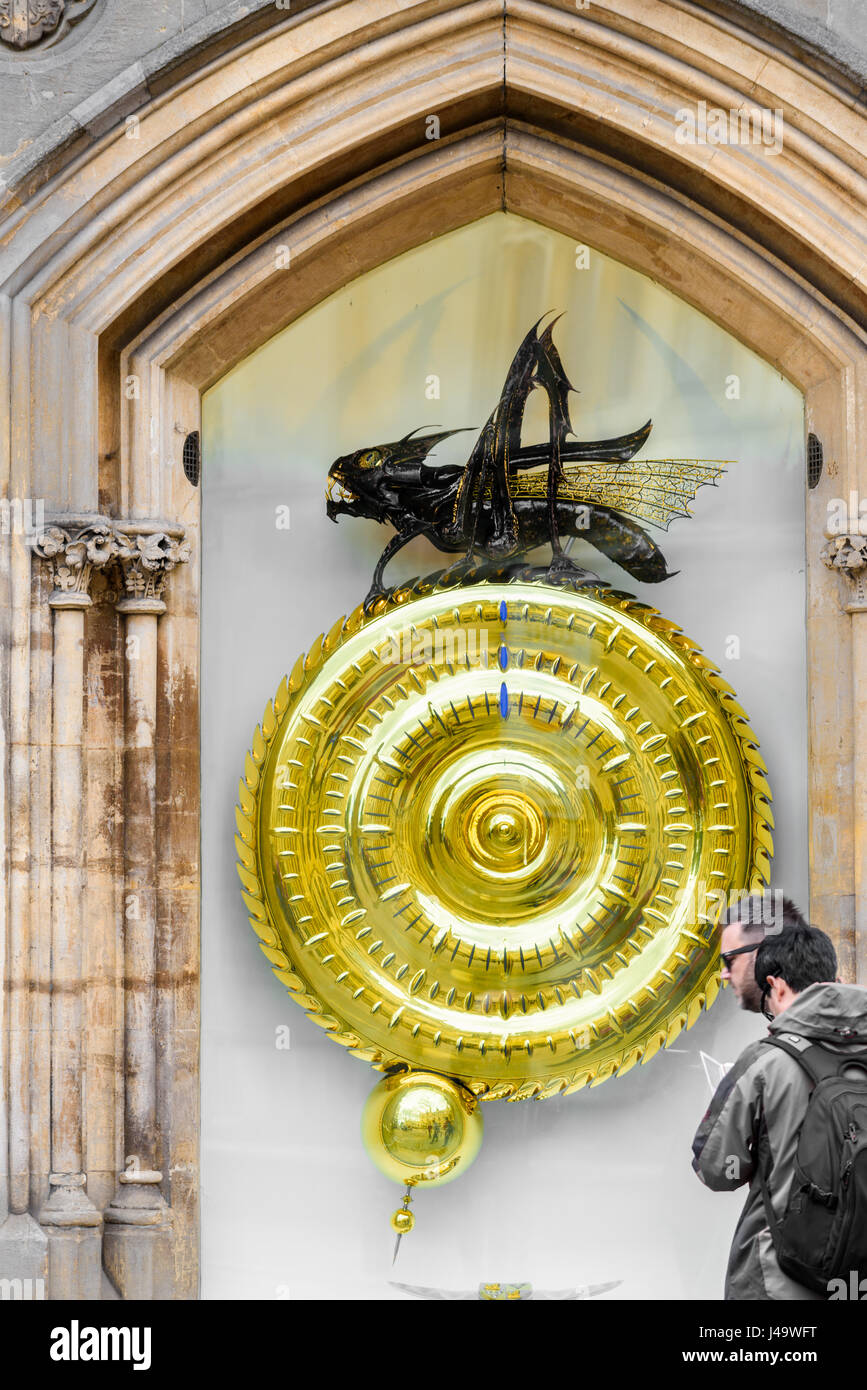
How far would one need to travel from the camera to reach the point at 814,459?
4.94 metres

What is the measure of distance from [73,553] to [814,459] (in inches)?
89.0

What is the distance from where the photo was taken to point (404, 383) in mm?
5070

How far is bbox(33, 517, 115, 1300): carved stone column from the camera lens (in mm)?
4434

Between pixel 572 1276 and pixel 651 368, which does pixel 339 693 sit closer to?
pixel 651 368

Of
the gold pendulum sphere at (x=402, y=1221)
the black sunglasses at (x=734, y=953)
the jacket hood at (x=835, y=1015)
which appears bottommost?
the gold pendulum sphere at (x=402, y=1221)

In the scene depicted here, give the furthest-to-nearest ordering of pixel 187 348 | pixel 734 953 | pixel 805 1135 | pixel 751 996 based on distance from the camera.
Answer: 1. pixel 187 348
2. pixel 734 953
3. pixel 751 996
4. pixel 805 1135

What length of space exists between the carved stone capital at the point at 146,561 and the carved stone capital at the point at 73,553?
9cm

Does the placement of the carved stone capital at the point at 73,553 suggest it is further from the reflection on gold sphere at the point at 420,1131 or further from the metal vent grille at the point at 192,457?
the reflection on gold sphere at the point at 420,1131

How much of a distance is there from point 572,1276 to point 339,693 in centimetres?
190

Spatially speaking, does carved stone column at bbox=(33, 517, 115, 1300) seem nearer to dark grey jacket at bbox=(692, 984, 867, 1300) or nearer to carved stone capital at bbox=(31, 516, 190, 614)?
carved stone capital at bbox=(31, 516, 190, 614)

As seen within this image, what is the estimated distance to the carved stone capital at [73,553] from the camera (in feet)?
14.8

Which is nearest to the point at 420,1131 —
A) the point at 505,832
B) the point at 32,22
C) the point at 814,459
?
the point at 505,832

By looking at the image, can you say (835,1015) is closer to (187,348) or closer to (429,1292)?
(429,1292)

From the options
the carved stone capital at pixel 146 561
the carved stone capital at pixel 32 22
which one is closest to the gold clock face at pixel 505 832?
the carved stone capital at pixel 146 561
